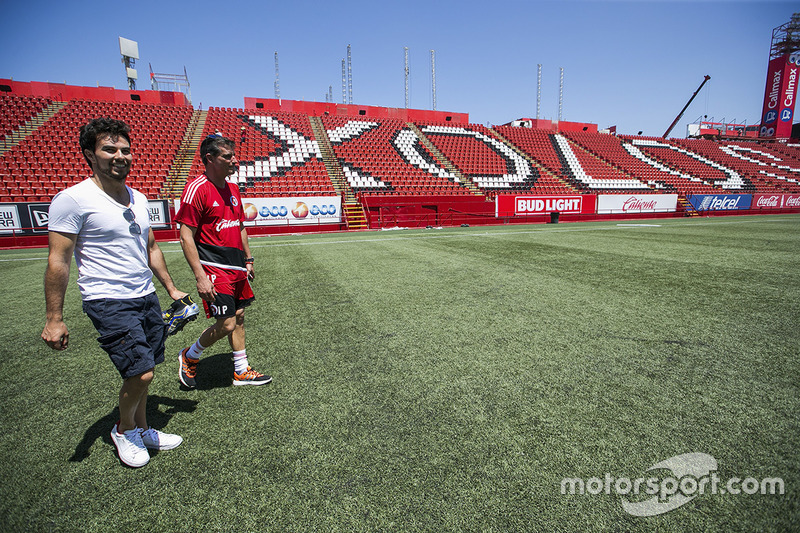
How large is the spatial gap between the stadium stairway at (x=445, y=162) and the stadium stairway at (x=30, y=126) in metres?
24.4

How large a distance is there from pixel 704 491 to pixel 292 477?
2.12 meters

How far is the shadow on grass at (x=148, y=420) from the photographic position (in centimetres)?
226

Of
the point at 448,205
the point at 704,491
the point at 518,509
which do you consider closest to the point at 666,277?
the point at 704,491

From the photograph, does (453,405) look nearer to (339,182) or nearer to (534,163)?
(339,182)

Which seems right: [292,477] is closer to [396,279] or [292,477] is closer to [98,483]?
[98,483]

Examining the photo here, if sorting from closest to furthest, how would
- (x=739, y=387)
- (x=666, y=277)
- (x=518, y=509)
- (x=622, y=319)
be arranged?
1. (x=518, y=509)
2. (x=739, y=387)
3. (x=622, y=319)
4. (x=666, y=277)

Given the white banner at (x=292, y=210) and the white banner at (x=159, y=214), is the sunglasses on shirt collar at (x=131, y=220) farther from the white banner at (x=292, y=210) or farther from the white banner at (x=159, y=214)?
the white banner at (x=159, y=214)

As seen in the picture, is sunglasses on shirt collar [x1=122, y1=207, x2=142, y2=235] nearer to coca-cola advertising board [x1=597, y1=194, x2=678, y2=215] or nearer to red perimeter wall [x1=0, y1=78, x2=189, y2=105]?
coca-cola advertising board [x1=597, y1=194, x2=678, y2=215]

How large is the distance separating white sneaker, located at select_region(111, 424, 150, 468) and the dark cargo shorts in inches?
16.9

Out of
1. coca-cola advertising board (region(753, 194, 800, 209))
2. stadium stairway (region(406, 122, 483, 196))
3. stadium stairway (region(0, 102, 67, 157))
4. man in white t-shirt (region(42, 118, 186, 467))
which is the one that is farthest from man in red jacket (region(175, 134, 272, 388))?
coca-cola advertising board (region(753, 194, 800, 209))

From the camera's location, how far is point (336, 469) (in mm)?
2002

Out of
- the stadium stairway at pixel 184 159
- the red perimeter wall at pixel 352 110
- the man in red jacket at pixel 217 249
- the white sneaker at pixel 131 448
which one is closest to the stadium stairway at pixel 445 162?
the red perimeter wall at pixel 352 110

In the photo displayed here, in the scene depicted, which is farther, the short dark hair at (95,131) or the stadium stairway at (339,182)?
the stadium stairway at (339,182)

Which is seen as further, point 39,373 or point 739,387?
point 39,373
